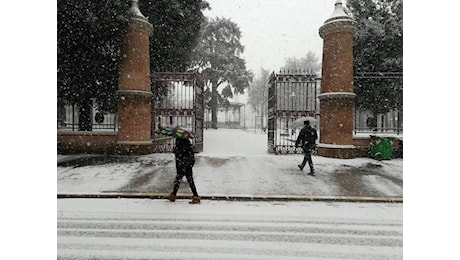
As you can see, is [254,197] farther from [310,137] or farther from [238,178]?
[310,137]

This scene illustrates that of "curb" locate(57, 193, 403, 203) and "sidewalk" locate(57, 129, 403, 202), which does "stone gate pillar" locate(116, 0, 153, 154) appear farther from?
"curb" locate(57, 193, 403, 203)

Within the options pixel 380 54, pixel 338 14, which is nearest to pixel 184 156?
pixel 338 14

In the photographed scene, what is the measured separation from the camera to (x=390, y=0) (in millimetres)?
19094

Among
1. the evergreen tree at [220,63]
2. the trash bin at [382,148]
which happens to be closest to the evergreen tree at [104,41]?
the trash bin at [382,148]

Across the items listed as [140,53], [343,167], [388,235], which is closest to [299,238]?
[388,235]

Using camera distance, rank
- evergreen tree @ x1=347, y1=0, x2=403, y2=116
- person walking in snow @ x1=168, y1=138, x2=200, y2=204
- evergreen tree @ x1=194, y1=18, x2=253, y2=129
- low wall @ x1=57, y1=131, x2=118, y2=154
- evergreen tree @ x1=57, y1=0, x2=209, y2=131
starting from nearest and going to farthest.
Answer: person walking in snow @ x1=168, y1=138, x2=200, y2=204, evergreen tree @ x1=57, y1=0, x2=209, y2=131, low wall @ x1=57, y1=131, x2=118, y2=154, evergreen tree @ x1=347, y1=0, x2=403, y2=116, evergreen tree @ x1=194, y1=18, x2=253, y2=129

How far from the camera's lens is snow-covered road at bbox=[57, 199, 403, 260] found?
13.5 ft

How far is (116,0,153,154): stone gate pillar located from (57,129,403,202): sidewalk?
0.97 metres

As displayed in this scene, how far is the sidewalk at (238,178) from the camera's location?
269 inches

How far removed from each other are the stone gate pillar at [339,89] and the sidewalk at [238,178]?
78 centimetres

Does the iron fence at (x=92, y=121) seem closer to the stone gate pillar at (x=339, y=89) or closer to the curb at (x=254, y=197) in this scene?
the curb at (x=254, y=197)

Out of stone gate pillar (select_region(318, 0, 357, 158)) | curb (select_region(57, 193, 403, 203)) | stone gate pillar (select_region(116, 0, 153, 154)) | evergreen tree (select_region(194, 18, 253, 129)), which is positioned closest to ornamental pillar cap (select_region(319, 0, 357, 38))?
stone gate pillar (select_region(318, 0, 357, 158))

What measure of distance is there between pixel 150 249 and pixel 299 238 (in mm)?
2300

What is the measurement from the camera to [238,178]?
8.52 meters
